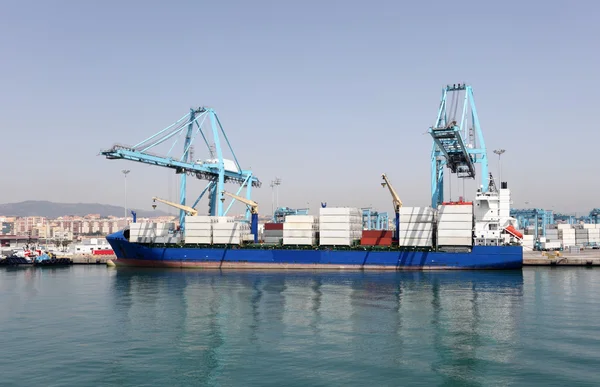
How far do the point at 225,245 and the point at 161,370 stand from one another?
4786cm

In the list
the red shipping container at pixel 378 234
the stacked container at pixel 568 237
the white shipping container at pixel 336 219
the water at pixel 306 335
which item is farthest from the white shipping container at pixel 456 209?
the stacked container at pixel 568 237

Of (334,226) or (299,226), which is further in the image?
(299,226)

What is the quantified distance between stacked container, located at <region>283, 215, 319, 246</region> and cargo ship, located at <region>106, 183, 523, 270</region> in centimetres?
14

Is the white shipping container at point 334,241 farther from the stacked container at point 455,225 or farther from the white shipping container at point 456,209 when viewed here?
the white shipping container at point 456,209

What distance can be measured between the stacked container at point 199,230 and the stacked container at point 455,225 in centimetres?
3233

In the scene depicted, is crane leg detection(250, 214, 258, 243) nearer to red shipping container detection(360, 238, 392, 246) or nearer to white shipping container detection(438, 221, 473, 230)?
red shipping container detection(360, 238, 392, 246)

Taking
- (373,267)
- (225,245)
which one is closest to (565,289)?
(373,267)

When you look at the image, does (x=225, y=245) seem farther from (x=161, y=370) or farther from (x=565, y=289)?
(x=161, y=370)

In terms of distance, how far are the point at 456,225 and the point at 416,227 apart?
507 cm

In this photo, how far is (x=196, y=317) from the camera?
3375cm

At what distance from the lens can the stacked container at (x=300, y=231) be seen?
68.3 m

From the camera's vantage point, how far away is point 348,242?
6638 centimetres

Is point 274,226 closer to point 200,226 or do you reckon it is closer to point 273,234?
point 273,234

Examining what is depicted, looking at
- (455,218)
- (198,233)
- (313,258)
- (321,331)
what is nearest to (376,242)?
(313,258)
